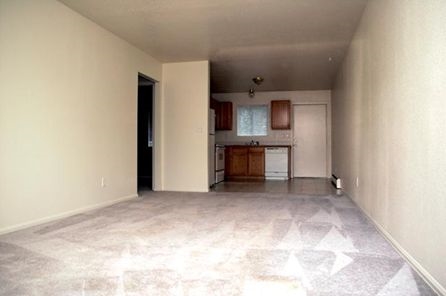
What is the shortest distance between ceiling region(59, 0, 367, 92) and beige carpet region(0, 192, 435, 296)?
236cm

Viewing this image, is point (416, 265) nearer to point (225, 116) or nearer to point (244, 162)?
point (244, 162)

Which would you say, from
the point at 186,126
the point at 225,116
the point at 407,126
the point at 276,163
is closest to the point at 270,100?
the point at 225,116

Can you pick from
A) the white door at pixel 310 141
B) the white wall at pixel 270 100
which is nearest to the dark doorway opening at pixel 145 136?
the white wall at pixel 270 100

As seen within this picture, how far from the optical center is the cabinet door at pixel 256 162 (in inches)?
334

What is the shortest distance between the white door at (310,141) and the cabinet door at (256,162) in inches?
45.2

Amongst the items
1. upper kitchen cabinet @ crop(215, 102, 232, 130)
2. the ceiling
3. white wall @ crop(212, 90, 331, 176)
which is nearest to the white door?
white wall @ crop(212, 90, 331, 176)

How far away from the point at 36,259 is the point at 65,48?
2469mm

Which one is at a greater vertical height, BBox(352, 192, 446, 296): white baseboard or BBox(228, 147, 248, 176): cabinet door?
BBox(228, 147, 248, 176): cabinet door

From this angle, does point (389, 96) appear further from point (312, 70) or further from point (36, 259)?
point (312, 70)

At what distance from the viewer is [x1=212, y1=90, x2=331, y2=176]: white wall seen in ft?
29.3

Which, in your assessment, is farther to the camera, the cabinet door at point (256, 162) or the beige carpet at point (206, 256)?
the cabinet door at point (256, 162)

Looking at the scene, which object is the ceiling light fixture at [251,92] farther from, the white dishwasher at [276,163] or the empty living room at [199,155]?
the empty living room at [199,155]

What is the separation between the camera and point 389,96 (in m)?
2.70

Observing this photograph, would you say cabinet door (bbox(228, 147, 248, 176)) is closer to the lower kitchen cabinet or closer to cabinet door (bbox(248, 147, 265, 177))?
the lower kitchen cabinet
